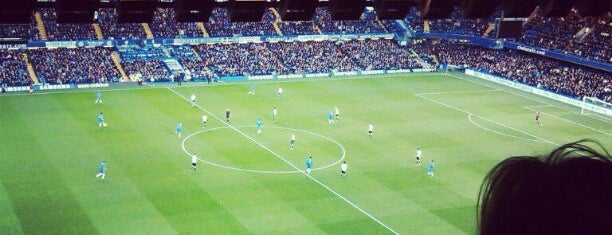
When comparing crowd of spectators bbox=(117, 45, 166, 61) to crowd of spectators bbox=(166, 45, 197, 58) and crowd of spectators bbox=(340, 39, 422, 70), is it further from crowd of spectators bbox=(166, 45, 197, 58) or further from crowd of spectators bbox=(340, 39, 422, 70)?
crowd of spectators bbox=(340, 39, 422, 70)

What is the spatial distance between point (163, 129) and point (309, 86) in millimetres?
21530

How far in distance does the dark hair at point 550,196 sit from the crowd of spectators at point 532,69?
59377 millimetres

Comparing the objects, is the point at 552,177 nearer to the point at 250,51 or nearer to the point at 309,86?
the point at 309,86

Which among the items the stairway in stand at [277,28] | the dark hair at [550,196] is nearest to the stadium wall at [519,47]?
the stairway in stand at [277,28]

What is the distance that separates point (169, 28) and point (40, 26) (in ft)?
43.0

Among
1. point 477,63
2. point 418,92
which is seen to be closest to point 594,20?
point 477,63

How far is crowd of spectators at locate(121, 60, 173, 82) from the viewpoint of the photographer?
5869 cm

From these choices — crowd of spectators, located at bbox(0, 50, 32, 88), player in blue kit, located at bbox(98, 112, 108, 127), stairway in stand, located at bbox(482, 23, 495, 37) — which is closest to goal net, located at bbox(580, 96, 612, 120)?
stairway in stand, located at bbox(482, 23, 495, 37)

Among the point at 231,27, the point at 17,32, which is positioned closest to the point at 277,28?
the point at 231,27

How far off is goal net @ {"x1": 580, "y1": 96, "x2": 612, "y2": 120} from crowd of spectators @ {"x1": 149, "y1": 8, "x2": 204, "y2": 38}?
39691 millimetres

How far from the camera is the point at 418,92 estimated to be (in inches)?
2339

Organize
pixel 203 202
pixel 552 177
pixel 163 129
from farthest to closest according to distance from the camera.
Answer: pixel 163 129, pixel 203 202, pixel 552 177

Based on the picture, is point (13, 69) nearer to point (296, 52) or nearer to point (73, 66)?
point (73, 66)

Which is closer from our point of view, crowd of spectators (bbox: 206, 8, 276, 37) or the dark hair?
the dark hair
